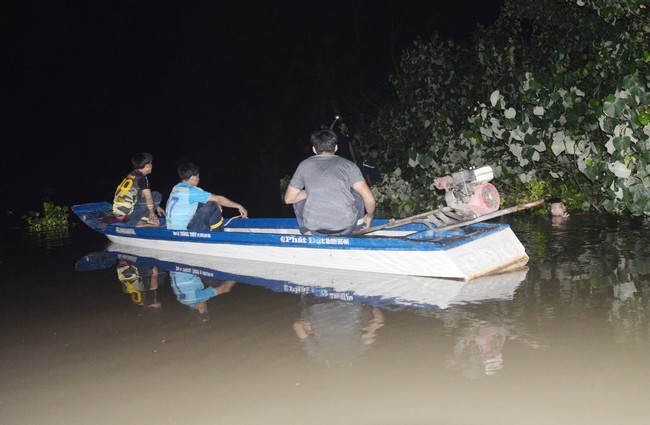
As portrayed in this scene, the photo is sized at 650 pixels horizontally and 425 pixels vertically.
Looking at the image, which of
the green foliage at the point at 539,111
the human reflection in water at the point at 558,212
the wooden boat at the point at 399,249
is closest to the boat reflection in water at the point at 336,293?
the wooden boat at the point at 399,249

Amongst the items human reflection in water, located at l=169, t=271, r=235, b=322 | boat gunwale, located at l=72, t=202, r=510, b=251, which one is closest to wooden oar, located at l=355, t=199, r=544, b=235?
boat gunwale, located at l=72, t=202, r=510, b=251

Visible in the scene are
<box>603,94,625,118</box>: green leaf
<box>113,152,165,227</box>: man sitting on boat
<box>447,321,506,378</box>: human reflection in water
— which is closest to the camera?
<box>447,321,506,378</box>: human reflection in water

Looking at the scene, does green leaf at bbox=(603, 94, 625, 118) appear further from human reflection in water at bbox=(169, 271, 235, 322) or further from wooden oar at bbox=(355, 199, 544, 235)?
human reflection in water at bbox=(169, 271, 235, 322)

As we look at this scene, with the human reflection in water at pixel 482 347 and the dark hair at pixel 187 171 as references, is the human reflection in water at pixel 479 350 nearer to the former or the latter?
the human reflection in water at pixel 482 347

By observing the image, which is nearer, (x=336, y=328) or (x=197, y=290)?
(x=336, y=328)

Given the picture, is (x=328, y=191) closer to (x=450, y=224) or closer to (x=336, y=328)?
(x=450, y=224)

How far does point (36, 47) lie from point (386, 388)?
37.0 metres

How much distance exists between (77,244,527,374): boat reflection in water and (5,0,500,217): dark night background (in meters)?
19.6

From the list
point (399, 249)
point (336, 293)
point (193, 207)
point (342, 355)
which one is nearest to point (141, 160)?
point (193, 207)

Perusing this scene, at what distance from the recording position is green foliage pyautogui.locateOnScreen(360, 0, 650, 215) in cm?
832

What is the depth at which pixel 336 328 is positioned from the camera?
217 inches

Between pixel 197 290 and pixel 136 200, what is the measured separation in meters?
4.47

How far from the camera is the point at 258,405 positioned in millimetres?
4027

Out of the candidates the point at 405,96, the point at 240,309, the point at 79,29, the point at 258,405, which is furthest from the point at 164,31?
the point at 258,405
